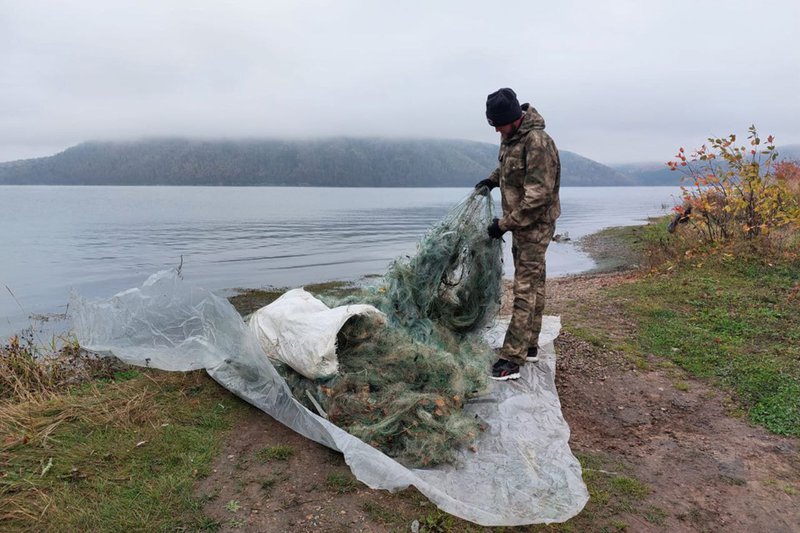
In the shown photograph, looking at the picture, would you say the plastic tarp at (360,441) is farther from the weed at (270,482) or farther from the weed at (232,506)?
the weed at (232,506)

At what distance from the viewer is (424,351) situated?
4195 mm

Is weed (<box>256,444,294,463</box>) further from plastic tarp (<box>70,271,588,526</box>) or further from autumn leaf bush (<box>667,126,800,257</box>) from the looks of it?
autumn leaf bush (<box>667,126,800,257</box>)

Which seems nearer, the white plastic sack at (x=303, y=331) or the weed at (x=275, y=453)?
the weed at (x=275, y=453)

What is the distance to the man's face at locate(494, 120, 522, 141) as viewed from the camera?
4602 mm

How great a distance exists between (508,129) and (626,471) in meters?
2.99

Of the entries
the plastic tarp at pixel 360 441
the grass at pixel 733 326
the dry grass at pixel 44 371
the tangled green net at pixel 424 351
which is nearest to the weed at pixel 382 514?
the plastic tarp at pixel 360 441

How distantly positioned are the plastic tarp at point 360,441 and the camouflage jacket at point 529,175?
1.52 meters

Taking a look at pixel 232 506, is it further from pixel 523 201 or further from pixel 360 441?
pixel 523 201

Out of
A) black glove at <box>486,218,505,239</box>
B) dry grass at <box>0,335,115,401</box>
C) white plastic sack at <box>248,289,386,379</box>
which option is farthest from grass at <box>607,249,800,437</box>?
dry grass at <box>0,335,115,401</box>

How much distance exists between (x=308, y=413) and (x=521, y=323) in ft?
7.52

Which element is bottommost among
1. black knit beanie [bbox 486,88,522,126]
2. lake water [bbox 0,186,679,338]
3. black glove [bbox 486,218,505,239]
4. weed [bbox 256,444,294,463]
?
lake water [bbox 0,186,679,338]

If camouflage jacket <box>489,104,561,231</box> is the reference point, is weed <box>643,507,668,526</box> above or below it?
below

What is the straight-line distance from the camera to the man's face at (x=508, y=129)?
4602 mm

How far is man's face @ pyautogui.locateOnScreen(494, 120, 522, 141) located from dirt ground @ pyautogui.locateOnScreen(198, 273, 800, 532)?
2.49m
